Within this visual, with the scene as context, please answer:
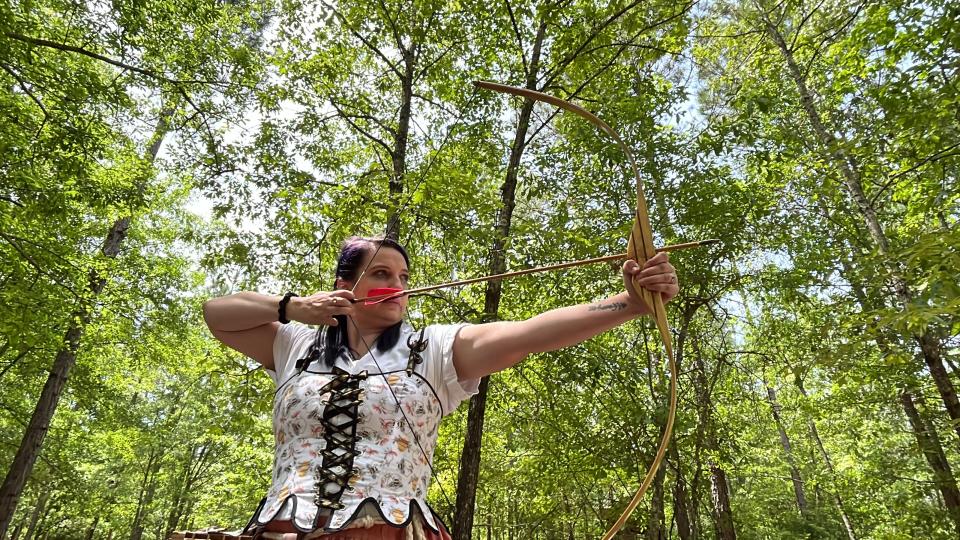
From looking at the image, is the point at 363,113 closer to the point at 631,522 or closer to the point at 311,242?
the point at 311,242

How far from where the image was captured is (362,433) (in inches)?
40.8

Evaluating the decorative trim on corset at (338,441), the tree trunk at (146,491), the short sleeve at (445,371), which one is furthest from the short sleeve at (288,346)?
the tree trunk at (146,491)

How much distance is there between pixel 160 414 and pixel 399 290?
65.3ft

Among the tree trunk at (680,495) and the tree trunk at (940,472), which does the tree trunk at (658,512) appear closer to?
the tree trunk at (680,495)

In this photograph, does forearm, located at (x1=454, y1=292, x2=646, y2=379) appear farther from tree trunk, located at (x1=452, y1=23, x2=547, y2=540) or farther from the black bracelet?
tree trunk, located at (x1=452, y1=23, x2=547, y2=540)

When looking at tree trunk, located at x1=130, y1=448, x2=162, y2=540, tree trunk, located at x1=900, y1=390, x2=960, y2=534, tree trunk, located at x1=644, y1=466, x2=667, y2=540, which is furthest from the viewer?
tree trunk, located at x1=130, y1=448, x2=162, y2=540

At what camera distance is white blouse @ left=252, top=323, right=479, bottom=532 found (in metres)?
0.96

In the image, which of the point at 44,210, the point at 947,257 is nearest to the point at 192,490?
the point at 44,210

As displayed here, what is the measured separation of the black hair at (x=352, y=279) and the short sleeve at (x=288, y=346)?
58 mm

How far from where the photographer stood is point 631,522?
16.3 ft

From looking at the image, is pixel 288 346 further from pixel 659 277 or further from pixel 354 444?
pixel 659 277

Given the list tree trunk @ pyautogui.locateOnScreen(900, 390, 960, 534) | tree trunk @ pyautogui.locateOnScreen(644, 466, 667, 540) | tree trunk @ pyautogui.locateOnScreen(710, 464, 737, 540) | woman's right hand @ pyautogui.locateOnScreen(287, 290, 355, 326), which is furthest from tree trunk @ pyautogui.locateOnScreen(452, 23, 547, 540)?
tree trunk @ pyautogui.locateOnScreen(900, 390, 960, 534)

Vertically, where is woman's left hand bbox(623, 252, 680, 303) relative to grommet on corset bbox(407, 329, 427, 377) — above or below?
above

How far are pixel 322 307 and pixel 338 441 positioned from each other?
12.6 inches
